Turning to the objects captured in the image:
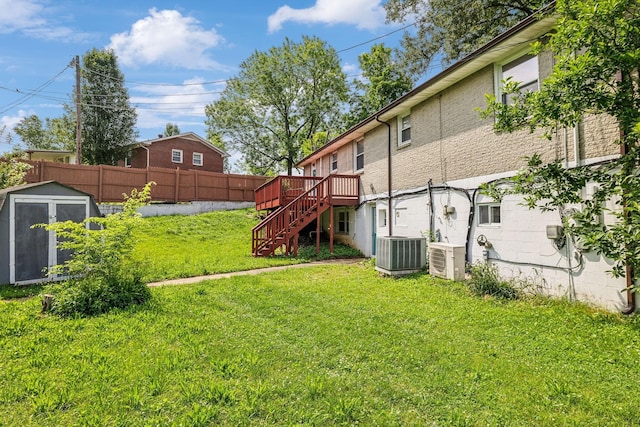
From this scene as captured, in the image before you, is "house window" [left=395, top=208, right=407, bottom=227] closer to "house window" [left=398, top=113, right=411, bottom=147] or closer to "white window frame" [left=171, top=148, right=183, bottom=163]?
"house window" [left=398, top=113, right=411, bottom=147]

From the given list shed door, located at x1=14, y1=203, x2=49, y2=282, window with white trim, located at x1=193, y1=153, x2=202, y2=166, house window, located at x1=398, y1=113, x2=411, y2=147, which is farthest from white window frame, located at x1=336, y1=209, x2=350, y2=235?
window with white trim, located at x1=193, y1=153, x2=202, y2=166

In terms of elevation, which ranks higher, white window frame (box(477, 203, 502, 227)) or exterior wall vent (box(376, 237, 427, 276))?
white window frame (box(477, 203, 502, 227))

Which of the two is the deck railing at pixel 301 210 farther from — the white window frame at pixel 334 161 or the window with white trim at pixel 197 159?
the window with white trim at pixel 197 159

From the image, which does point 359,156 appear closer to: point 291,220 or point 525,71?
point 291,220

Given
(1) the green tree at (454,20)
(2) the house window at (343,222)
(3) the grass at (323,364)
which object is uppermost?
(1) the green tree at (454,20)

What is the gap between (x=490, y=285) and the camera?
21.7 feet

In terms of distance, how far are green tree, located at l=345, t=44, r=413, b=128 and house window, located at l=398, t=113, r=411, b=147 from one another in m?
13.9

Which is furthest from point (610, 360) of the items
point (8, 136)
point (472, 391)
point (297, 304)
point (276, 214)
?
point (8, 136)

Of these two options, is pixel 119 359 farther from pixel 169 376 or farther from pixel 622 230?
pixel 622 230

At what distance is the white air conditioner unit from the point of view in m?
7.73

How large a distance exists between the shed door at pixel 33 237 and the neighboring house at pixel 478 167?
925 centimetres

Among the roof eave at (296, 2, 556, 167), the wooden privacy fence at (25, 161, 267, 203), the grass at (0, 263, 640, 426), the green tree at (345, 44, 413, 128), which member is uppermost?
the green tree at (345, 44, 413, 128)

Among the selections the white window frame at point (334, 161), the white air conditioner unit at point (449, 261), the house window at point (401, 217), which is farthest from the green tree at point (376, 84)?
the white air conditioner unit at point (449, 261)

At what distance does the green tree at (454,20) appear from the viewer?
45.2ft
